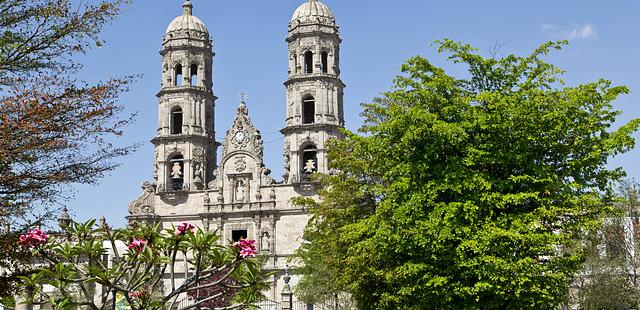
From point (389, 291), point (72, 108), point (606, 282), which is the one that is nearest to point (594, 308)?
point (606, 282)

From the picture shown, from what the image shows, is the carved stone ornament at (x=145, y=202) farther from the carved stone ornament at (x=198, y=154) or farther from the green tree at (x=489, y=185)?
the green tree at (x=489, y=185)

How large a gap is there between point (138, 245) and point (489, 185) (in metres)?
11.0

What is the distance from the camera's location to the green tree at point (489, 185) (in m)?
21.7

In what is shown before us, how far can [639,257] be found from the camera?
37219 mm

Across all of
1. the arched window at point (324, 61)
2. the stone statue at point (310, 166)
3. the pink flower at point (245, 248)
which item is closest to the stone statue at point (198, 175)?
the stone statue at point (310, 166)

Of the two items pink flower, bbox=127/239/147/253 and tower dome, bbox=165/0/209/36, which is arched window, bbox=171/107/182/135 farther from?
pink flower, bbox=127/239/147/253

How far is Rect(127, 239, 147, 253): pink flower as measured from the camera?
45.7ft

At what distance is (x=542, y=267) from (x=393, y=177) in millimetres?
5510

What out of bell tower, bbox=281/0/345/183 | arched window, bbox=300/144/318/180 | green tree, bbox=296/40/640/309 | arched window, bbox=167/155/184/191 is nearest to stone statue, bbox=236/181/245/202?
bell tower, bbox=281/0/345/183

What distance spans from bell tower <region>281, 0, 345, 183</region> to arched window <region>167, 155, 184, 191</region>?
6987 millimetres

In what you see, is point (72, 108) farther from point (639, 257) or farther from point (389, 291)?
point (639, 257)

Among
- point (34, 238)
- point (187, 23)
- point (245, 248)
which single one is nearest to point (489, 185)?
Answer: point (245, 248)

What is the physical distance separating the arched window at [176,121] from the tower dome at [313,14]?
948cm

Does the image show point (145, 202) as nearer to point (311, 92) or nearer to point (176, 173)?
point (176, 173)
